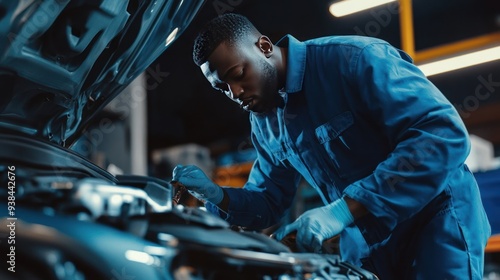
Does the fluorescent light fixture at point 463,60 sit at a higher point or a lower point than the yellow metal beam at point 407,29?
lower

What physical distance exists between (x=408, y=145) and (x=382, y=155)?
0.73 ft

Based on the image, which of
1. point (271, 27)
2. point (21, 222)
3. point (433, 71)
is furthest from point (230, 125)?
point (21, 222)

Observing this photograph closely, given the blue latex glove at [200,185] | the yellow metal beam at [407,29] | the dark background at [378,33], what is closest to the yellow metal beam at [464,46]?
the yellow metal beam at [407,29]

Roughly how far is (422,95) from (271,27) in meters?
5.10

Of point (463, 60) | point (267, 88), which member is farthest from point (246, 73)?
point (463, 60)

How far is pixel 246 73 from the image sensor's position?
1.68 meters

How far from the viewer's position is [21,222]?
2.52 ft

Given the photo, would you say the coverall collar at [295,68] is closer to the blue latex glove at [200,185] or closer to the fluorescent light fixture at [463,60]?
the blue latex glove at [200,185]

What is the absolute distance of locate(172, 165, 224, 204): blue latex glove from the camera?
5.91ft

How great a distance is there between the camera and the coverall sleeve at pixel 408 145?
4.62 feet

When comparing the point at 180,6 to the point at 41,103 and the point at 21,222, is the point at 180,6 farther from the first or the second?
the point at 21,222

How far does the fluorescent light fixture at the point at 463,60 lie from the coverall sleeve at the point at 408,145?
3339 millimetres

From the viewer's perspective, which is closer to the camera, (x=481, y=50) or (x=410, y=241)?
(x=410, y=241)

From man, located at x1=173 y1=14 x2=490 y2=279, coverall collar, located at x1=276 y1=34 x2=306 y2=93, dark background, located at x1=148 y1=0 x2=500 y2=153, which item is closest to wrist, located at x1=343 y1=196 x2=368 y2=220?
man, located at x1=173 y1=14 x2=490 y2=279
